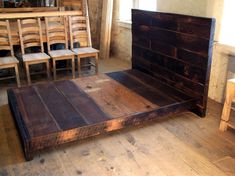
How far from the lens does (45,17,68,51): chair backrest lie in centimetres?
399

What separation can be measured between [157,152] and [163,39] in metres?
1.46

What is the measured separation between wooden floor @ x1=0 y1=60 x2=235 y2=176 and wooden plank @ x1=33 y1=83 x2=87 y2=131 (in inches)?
8.6

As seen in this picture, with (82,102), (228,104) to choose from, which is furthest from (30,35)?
(228,104)

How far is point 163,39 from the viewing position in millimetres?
3152

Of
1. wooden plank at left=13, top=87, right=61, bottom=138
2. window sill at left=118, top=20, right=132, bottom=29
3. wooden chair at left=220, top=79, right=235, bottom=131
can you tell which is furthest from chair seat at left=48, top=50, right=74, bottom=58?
wooden chair at left=220, top=79, right=235, bottom=131

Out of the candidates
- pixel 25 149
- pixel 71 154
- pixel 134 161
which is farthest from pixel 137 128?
pixel 25 149

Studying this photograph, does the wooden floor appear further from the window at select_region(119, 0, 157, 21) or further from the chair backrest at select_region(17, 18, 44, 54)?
the window at select_region(119, 0, 157, 21)

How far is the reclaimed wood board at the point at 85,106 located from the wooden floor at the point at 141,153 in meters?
0.13

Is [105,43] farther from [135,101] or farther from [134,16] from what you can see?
[135,101]

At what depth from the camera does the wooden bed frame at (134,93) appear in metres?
2.27

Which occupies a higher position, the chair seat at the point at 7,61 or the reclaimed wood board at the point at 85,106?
the chair seat at the point at 7,61

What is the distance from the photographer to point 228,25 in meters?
2.92

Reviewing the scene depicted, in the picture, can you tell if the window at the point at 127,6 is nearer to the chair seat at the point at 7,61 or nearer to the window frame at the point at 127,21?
the window frame at the point at 127,21

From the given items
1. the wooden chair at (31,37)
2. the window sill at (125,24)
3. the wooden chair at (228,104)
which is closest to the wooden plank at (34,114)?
the wooden chair at (31,37)
